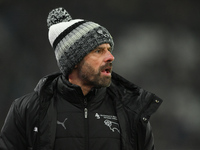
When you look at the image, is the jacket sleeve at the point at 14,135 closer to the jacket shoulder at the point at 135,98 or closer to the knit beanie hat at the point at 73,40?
the knit beanie hat at the point at 73,40

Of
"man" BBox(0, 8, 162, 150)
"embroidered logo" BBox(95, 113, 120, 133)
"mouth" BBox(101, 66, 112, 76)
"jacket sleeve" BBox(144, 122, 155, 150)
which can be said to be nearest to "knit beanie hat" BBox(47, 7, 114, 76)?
"man" BBox(0, 8, 162, 150)

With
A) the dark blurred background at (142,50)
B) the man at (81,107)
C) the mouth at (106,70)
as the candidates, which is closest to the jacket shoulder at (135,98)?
the man at (81,107)

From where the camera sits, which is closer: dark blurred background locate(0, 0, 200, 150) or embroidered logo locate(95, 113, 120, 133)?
embroidered logo locate(95, 113, 120, 133)

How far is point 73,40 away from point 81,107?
0.97 ft

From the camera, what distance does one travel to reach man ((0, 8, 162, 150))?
4.49ft

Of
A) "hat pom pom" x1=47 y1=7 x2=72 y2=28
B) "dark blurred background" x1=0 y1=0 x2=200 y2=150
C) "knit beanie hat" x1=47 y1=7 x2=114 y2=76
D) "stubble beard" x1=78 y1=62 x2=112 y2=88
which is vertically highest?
"hat pom pom" x1=47 y1=7 x2=72 y2=28

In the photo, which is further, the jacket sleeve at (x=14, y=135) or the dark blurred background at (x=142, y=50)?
the dark blurred background at (x=142, y=50)

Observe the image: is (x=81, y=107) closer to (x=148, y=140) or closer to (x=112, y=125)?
(x=112, y=125)

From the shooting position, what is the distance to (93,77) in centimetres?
145

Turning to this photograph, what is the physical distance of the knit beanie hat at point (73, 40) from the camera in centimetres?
150

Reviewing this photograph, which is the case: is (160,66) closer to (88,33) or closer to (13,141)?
(88,33)

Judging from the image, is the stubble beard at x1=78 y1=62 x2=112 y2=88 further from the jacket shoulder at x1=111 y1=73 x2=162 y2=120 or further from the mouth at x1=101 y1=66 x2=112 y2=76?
the jacket shoulder at x1=111 y1=73 x2=162 y2=120

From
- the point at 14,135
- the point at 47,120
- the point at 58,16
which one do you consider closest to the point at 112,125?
the point at 47,120

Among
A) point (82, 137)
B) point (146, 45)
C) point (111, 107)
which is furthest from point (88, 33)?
point (146, 45)
